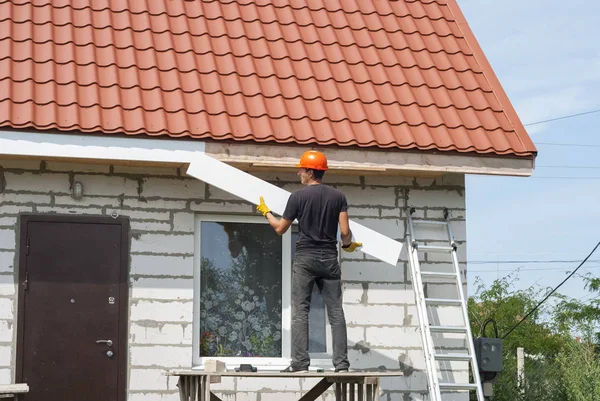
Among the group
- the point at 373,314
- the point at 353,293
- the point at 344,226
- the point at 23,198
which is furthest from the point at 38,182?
the point at 373,314

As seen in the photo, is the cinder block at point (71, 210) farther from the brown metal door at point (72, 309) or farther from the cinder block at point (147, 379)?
the cinder block at point (147, 379)

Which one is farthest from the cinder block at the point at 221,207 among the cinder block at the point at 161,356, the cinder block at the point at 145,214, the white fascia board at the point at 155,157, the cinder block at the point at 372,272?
the cinder block at the point at 161,356

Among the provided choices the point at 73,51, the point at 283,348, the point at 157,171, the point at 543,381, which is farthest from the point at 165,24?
the point at 543,381

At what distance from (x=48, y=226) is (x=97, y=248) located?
18.3 inches

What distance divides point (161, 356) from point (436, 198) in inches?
119

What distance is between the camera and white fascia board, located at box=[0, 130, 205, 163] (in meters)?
8.27

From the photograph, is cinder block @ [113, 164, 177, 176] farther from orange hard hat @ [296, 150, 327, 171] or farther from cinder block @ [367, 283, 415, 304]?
cinder block @ [367, 283, 415, 304]

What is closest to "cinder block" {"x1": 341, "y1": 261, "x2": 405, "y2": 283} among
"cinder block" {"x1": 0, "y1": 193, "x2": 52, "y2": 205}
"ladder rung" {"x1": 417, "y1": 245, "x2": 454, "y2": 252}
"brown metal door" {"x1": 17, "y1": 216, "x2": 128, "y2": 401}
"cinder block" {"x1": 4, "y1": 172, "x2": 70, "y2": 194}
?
"ladder rung" {"x1": 417, "y1": 245, "x2": 454, "y2": 252}

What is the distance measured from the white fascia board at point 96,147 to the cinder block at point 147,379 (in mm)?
1872

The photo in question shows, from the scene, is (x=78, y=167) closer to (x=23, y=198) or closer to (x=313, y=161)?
(x=23, y=198)

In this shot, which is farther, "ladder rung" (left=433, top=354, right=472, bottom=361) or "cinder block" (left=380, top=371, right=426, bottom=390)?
"cinder block" (left=380, top=371, right=426, bottom=390)

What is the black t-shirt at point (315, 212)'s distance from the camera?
25.1ft

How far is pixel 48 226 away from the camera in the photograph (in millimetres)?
8875

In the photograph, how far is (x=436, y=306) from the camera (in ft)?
31.8
